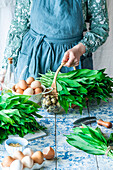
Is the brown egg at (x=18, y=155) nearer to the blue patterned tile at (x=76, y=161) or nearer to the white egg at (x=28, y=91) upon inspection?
the blue patterned tile at (x=76, y=161)

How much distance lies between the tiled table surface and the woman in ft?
1.58

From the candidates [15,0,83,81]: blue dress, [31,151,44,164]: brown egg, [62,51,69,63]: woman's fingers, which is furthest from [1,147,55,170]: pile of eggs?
[15,0,83,81]: blue dress

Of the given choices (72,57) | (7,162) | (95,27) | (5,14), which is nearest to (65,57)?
(72,57)

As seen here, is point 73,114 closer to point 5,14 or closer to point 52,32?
point 52,32

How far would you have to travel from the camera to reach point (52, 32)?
2.03 m

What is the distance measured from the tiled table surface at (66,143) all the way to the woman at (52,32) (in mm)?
480

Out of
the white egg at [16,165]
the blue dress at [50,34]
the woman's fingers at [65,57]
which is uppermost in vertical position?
the blue dress at [50,34]

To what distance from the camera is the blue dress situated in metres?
1.99

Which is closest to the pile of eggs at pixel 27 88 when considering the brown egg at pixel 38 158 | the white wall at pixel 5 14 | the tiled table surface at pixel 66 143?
the tiled table surface at pixel 66 143

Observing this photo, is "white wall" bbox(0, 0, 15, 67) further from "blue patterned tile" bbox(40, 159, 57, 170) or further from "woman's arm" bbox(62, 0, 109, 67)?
"blue patterned tile" bbox(40, 159, 57, 170)

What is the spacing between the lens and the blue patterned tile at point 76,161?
1.12 meters

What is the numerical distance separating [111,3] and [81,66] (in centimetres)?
110

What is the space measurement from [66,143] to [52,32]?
985 mm

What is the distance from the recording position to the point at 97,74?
5.55 feet
